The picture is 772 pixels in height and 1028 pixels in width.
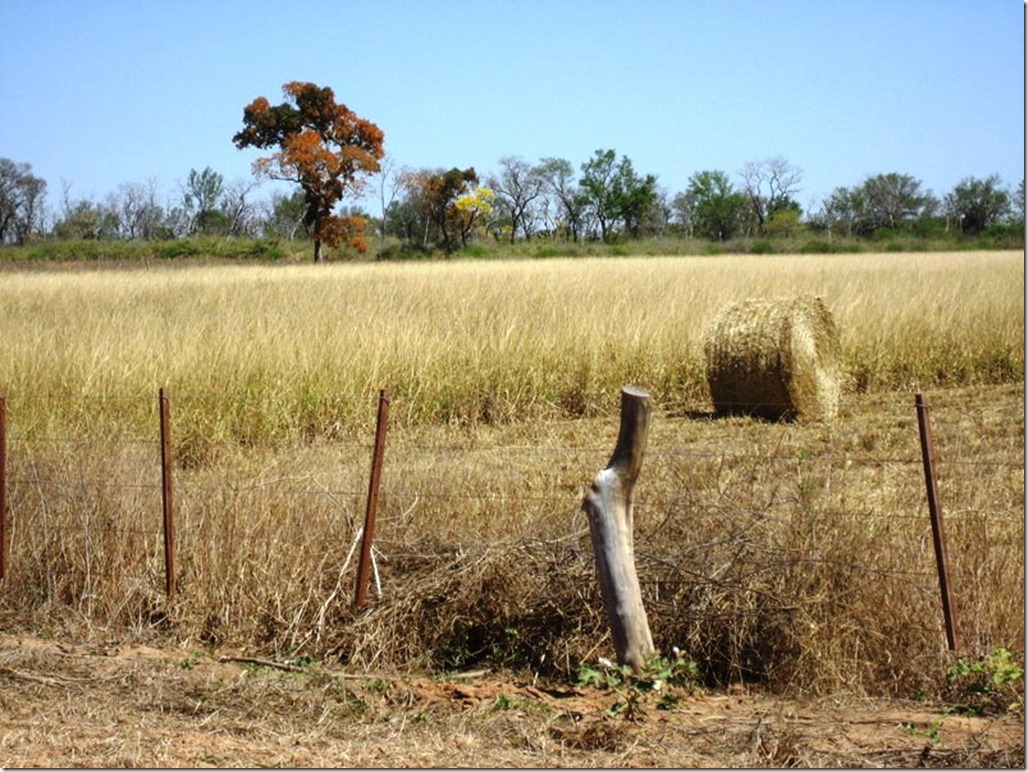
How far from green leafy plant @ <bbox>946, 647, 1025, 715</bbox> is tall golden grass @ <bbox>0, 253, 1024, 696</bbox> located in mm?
176

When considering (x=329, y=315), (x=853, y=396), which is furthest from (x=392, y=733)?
(x=329, y=315)

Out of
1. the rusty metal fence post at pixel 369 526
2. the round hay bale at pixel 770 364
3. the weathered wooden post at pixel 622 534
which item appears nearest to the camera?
the weathered wooden post at pixel 622 534

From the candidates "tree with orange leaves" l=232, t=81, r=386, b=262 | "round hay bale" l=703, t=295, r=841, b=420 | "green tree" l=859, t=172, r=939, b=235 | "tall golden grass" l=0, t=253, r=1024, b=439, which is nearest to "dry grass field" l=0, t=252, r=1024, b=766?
"tall golden grass" l=0, t=253, r=1024, b=439

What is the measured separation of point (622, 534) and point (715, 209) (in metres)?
68.6

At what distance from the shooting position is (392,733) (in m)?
5.18

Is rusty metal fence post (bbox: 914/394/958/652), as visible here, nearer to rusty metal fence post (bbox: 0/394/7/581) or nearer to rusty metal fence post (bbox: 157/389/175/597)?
rusty metal fence post (bbox: 157/389/175/597)

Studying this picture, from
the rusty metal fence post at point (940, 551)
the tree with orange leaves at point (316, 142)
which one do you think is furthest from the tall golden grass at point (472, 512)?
the tree with orange leaves at point (316, 142)

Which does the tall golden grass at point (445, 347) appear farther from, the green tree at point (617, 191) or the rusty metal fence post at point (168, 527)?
the green tree at point (617, 191)

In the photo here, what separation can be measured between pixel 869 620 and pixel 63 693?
3808mm

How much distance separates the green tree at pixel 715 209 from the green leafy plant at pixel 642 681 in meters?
66.7

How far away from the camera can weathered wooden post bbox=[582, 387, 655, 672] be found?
5.54 metres

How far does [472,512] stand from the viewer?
700 centimetres

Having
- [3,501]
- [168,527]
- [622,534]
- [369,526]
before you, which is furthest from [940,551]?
[3,501]

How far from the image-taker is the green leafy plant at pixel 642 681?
535 centimetres
